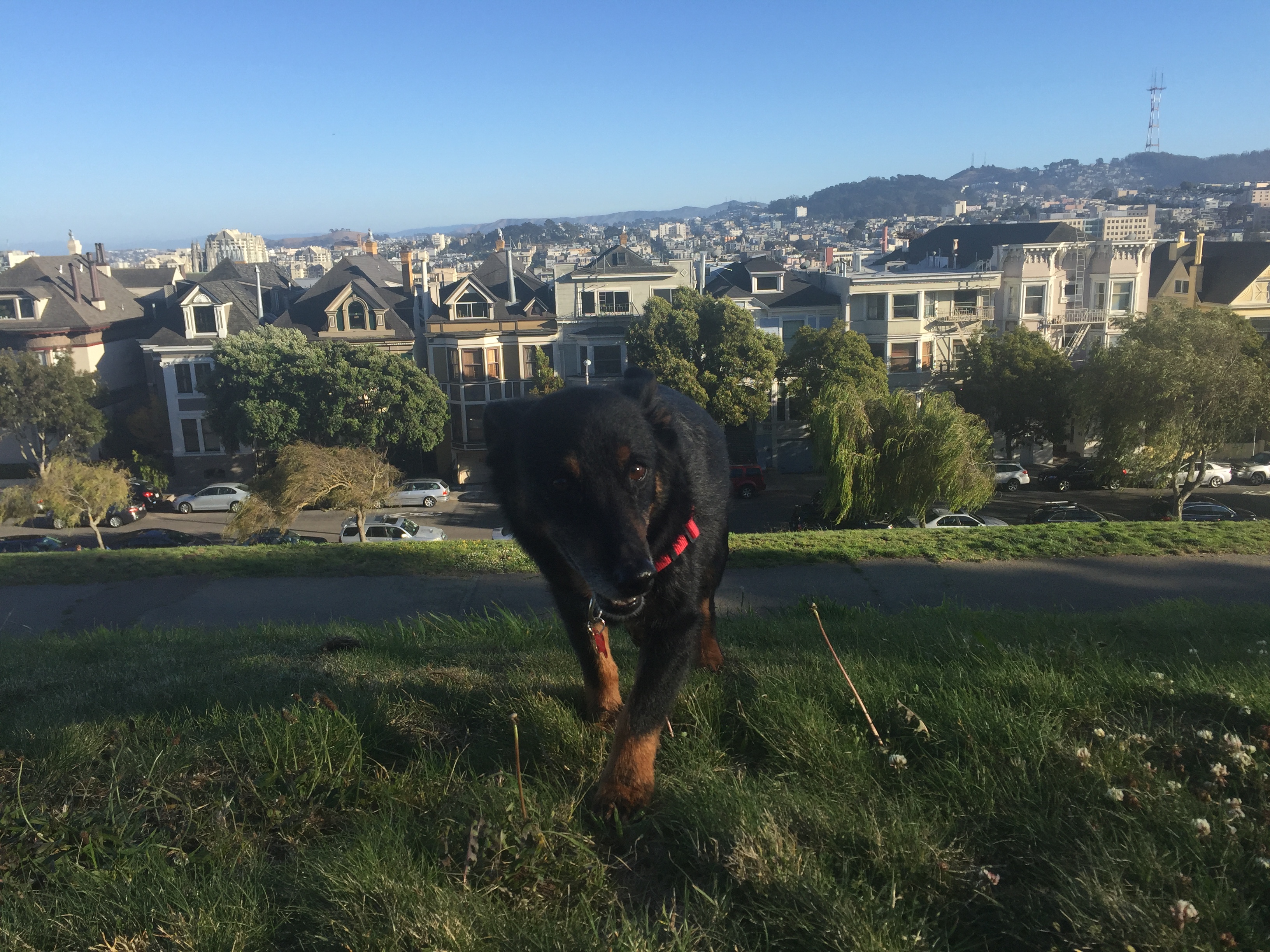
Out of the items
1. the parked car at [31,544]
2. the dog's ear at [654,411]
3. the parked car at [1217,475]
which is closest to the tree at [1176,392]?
the parked car at [1217,475]

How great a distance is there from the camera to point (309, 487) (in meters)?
22.8

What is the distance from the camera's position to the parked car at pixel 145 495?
110 ft

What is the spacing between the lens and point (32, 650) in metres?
7.05

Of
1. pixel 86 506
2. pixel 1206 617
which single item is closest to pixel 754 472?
pixel 86 506

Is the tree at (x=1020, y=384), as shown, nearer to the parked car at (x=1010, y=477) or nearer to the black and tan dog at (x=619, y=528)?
the parked car at (x=1010, y=477)

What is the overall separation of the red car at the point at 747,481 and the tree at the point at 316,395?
11.7 meters

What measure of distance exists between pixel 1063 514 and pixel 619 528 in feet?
80.4

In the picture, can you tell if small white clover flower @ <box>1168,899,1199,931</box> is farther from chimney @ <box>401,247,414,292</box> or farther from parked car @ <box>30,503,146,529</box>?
chimney @ <box>401,247,414,292</box>

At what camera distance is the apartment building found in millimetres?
41875

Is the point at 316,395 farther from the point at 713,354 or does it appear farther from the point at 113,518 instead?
the point at 713,354

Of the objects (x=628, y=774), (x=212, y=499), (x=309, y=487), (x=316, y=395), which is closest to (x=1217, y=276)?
(x=316, y=395)

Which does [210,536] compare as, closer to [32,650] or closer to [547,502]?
[32,650]

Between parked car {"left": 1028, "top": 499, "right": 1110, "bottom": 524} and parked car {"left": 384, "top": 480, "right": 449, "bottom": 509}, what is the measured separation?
20.7 meters

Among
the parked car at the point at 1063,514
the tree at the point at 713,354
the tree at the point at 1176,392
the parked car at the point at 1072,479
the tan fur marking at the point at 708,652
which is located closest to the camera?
the tan fur marking at the point at 708,652
